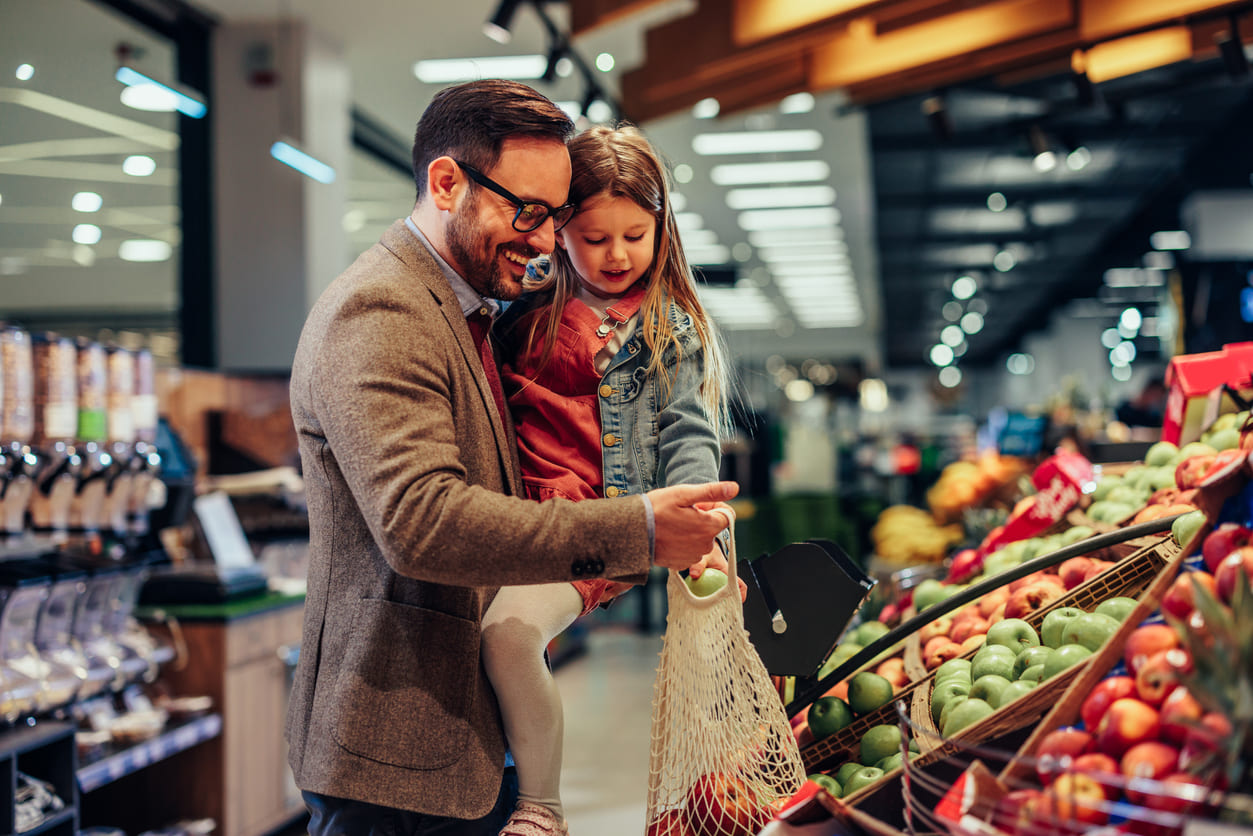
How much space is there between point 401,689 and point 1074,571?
1.30 metres

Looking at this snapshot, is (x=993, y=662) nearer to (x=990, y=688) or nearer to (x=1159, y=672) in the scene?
(x=990, y=688)

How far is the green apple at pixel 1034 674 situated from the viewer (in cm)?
150

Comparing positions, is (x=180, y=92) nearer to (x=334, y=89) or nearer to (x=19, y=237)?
(x=19, y=237)

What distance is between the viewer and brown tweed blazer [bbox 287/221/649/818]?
4.25 ft

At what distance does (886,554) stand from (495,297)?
4.39 metres

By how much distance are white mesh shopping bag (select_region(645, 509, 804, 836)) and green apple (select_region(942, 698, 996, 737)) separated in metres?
0.23

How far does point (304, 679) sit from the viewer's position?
57.2 inches

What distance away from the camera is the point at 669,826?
1563mm

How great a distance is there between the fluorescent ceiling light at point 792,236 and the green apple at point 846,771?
→ 42.0 feet

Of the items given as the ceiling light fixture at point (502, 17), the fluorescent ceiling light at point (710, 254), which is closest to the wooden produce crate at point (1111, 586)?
the ceiling light fixture at point (502, 17)

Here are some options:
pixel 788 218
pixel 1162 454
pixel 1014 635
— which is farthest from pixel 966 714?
pixel 788 218

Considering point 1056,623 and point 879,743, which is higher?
point 1056,623

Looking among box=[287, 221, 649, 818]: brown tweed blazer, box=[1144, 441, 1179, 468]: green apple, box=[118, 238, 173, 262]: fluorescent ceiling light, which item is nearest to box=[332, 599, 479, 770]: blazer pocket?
box=[287, 221, 649, 818]: brown tweed blazer

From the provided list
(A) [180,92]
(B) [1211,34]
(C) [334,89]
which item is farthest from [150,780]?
(B) [1211,34]
